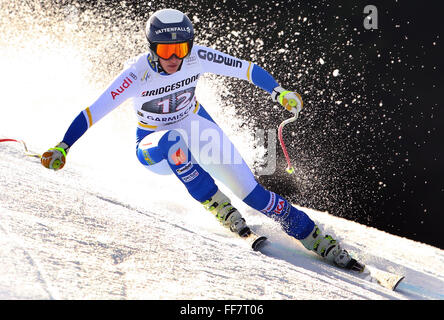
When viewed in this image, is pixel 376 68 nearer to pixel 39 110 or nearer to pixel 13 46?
pixel 39 110

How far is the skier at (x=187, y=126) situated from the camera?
11.0 feet

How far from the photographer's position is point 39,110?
676 cm

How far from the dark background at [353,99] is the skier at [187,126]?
2.86 m

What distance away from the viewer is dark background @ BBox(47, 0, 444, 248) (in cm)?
639

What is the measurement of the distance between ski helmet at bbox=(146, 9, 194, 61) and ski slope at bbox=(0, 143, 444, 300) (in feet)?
→ 3.64

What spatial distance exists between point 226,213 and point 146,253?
78 centimetres

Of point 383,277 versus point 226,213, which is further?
point 226,213

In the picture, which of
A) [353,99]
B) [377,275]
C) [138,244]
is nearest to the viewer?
[138,244]

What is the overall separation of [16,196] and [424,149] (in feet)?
15.5

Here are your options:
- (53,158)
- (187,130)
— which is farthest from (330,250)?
(53,158)

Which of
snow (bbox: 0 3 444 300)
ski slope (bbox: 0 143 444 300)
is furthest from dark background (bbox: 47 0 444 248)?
ski slope (bbox: 0 143 444 300)

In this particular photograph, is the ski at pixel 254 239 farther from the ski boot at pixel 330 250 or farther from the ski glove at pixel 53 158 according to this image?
the ski glove at pixel 53 158

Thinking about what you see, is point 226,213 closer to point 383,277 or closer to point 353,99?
point 383,277

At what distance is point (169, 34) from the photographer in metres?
3.33
